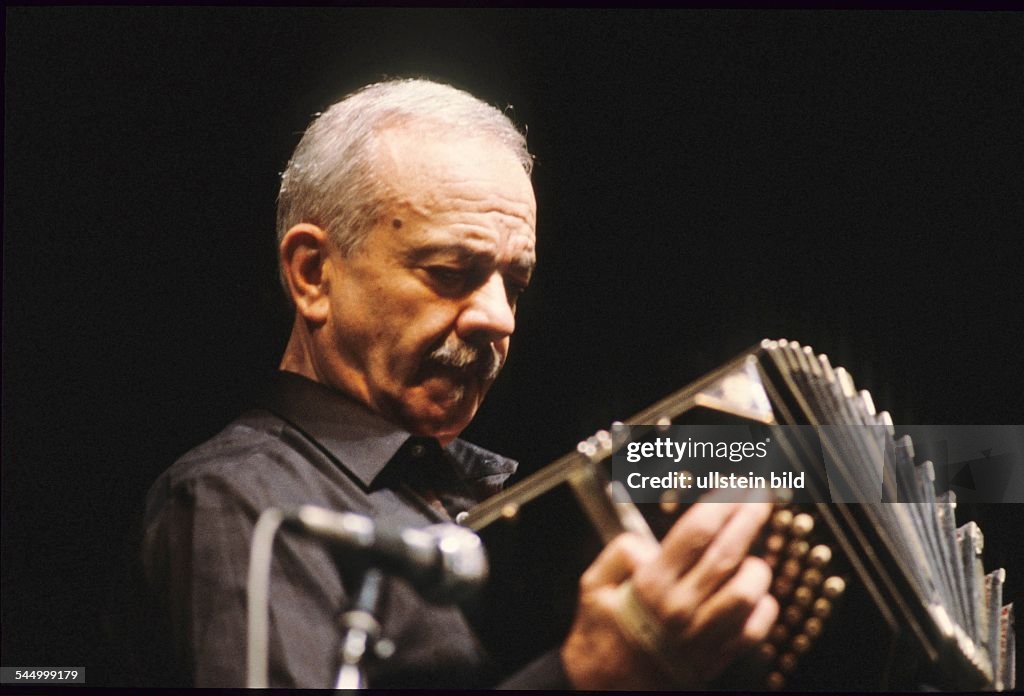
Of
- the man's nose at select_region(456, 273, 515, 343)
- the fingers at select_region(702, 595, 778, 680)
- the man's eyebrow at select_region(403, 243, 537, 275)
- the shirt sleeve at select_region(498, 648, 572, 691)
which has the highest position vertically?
the man's eyebrow at select_region(403, 243, 537, 275)

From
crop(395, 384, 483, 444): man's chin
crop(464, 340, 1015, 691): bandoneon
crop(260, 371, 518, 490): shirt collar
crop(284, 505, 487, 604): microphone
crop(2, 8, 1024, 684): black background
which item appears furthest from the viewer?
crop(2, 8, 1024, 684): black background

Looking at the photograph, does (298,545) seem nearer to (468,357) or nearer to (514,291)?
(468,357)

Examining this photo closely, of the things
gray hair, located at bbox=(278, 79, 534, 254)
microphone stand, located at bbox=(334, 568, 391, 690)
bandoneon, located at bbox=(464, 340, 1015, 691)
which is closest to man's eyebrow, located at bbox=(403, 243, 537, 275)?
gray hair, located at bbox=(278, 79, 534, 254)

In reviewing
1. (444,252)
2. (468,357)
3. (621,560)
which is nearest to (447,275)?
(444,252)

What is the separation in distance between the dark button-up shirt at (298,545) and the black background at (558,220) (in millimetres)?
214

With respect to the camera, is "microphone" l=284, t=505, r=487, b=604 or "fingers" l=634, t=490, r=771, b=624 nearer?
"microphone" l=284, t=505, r=487, b=604

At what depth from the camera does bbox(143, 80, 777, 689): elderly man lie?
61.2 inches

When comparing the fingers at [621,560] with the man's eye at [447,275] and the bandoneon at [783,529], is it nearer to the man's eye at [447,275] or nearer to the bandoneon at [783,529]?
the bandoneon at [783,529]

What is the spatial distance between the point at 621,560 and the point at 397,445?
565 millimetres

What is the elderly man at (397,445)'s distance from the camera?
1555 mm

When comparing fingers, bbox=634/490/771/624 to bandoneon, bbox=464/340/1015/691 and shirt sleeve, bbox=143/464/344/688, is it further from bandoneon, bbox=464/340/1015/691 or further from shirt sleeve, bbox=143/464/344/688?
shirt sleeve, bbox=143/464/344/688

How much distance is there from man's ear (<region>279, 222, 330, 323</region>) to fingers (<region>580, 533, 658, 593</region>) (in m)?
0.78

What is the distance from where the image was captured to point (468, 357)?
6.62ft

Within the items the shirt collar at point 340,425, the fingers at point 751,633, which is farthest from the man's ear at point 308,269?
the fingers at point 751,633
